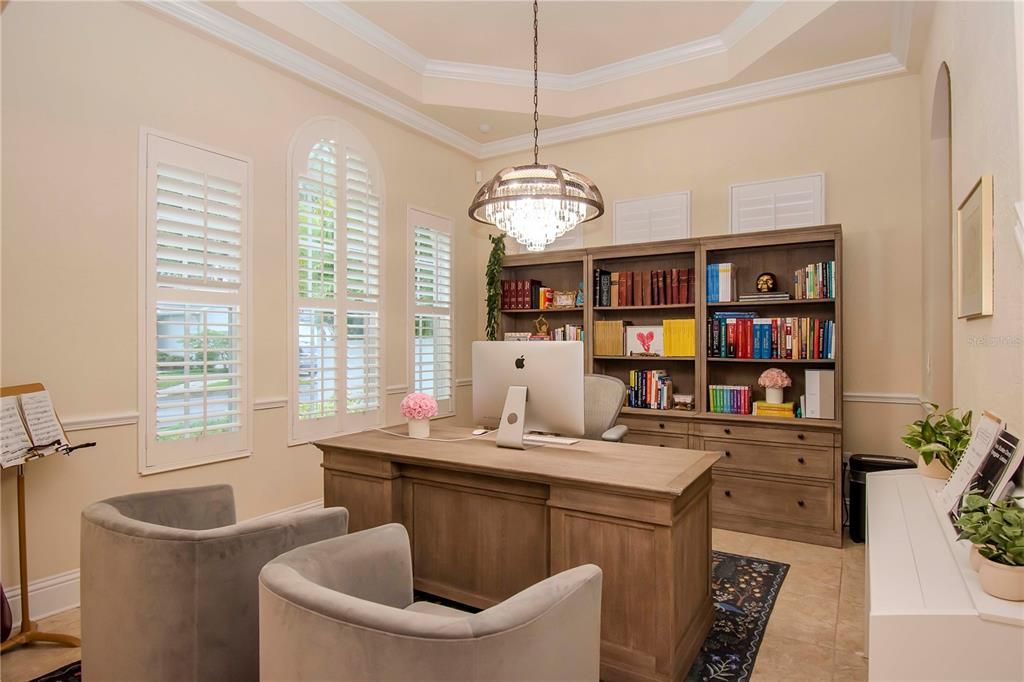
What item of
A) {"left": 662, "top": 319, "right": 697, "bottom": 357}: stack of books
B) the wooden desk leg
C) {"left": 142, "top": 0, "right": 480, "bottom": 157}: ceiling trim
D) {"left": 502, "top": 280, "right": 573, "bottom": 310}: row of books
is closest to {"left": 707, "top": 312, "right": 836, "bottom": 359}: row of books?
{"left": 662, "top": 319, "right": 697, "bottom": 357}: stack of books

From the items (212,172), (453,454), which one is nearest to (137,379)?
(212,172)

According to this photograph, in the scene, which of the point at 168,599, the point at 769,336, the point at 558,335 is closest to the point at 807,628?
the point at 769,336

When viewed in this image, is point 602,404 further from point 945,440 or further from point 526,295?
point 945,440

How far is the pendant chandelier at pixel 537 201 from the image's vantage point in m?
2.85

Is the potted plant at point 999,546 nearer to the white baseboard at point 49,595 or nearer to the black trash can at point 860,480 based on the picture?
the black trash can at point 860,480

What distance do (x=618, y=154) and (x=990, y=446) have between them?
12.7ft

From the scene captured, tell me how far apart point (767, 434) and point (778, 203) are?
1.75 metres

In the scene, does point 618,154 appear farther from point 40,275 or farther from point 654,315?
point 40,275

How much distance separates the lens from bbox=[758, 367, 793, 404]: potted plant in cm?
393

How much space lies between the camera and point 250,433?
11.8 feet

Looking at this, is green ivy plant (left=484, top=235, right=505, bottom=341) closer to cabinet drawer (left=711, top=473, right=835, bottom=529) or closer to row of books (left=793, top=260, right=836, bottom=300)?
cabinet drawer (left=711, top=473, right=835, bottom=529)

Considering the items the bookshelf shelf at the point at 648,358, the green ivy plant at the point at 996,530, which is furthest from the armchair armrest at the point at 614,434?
the green ivy plant at the point at 996,530

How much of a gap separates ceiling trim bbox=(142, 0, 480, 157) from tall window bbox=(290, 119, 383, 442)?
0.28m

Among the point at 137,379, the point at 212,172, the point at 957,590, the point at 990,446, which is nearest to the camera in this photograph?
the point at 957,590
